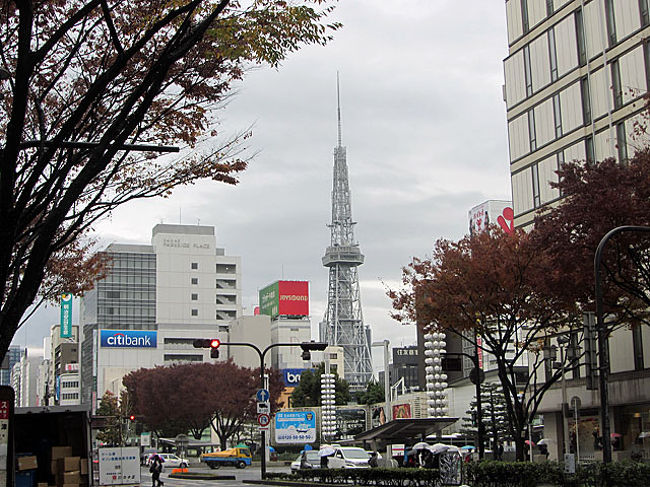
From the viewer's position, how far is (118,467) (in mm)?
25938

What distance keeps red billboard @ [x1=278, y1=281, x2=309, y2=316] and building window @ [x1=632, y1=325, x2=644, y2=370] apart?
117 meters

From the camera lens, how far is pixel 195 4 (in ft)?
34.8

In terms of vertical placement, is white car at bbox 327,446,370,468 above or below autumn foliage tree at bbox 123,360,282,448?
below

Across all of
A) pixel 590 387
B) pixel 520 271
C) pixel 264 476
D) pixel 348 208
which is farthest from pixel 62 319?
pixel 590 387

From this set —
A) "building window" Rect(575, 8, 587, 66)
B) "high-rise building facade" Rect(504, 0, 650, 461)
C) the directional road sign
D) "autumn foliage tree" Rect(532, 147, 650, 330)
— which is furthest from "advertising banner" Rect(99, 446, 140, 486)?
"building window" Rect(575, 8, 587, 66)

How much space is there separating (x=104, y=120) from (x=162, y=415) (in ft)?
221

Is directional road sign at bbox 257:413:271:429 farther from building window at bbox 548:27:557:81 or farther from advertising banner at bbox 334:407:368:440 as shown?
advertising banner at bbox 334:407:368:440

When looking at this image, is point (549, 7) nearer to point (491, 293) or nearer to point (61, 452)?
point (491, 293)

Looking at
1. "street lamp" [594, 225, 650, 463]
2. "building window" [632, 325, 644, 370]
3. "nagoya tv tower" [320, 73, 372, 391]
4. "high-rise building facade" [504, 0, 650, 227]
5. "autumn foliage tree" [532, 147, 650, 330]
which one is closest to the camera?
"street lamp" [594, 225, 650, 463]

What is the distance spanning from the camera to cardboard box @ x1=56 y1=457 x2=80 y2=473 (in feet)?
61.7

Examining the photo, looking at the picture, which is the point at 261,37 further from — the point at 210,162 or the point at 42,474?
the point at 42,474

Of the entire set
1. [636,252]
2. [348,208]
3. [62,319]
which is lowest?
[636,252]

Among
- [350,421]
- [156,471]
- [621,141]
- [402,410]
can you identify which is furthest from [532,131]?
[350,421]

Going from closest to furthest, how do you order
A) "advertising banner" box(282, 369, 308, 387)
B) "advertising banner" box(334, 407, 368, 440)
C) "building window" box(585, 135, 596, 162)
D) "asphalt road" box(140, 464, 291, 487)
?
"asphalt road" box(140, 464, 291, 487), "building window" box(585, 135, 596, 162), "advertising banner" box(334, 407, 368, 440), "advertising banner" box(282, 369, 308, 387)
